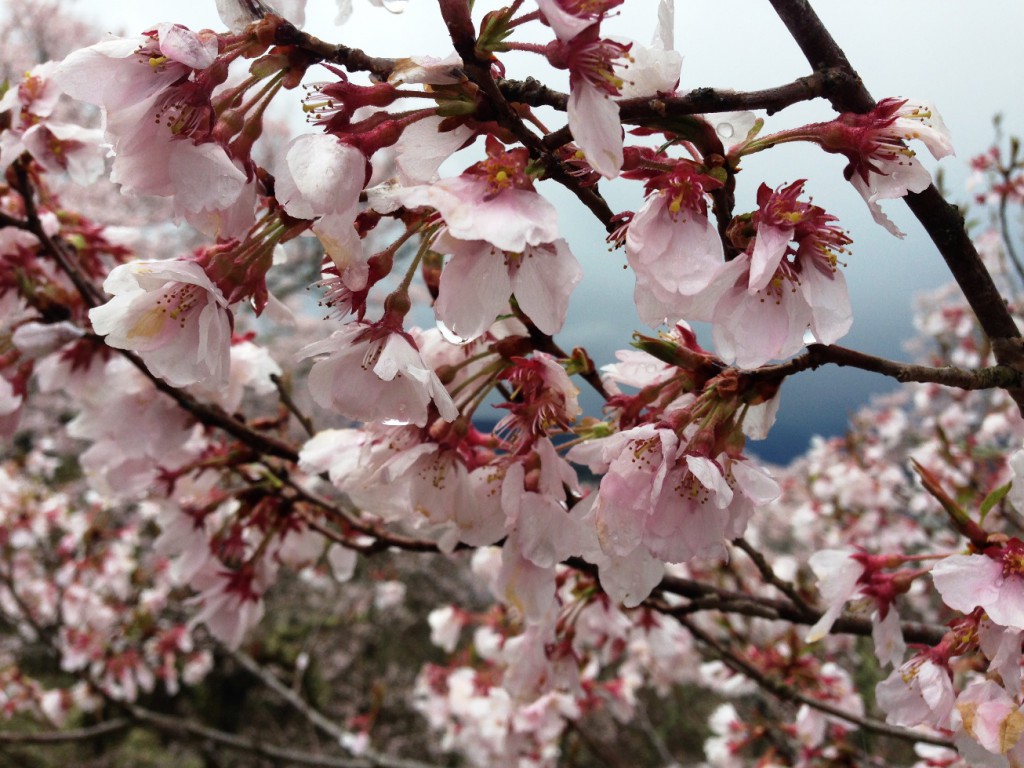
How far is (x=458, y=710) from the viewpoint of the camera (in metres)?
2.33

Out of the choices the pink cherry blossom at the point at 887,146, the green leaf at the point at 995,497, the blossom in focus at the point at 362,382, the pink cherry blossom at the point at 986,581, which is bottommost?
the pink cherry blossom at the point at 986,581

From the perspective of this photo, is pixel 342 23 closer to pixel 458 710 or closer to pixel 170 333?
pixel 170 333

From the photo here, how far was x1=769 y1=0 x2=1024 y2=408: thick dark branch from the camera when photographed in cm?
57

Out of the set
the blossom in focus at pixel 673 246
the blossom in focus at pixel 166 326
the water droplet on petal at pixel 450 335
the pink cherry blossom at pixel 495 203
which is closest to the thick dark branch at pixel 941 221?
the blossom in focus at pixel 673 246

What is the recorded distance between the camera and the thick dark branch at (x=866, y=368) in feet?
2.12

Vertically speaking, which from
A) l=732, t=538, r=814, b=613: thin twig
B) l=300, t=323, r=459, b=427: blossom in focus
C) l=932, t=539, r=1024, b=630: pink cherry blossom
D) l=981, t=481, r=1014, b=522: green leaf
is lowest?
l=732, t=538, r=814, b=613: thin twig

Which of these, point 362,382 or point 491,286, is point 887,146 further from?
point 362,382

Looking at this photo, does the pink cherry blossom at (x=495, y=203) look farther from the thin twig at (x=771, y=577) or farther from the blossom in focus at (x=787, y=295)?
the thin twig at (x=771, y=577)

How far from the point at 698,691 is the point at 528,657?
16.7ft

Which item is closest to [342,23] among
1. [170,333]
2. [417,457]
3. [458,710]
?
[170,333]

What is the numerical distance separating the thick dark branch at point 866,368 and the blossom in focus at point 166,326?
47 cm

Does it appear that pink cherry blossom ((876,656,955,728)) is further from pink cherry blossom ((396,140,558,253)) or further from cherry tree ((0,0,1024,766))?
pink cherry blossom ((396,140,558,253))

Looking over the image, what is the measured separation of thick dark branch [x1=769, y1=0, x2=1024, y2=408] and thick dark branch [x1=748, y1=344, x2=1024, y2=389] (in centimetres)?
6

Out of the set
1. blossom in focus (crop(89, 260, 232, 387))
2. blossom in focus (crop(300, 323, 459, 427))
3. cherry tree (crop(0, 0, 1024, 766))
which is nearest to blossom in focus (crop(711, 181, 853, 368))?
cherry tree (crop(0, 0, 1024, 766))
